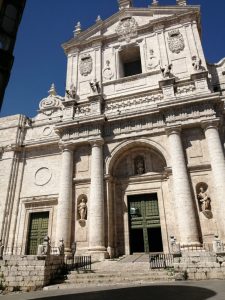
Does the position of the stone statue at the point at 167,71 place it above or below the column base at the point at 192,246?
above

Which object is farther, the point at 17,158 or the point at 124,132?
the point at 17,158

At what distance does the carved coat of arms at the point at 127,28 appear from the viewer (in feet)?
68.3

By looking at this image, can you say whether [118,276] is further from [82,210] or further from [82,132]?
[82,132]

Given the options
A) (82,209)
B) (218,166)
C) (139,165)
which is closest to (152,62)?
(139,165)

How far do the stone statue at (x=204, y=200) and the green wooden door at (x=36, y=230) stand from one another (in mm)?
9649

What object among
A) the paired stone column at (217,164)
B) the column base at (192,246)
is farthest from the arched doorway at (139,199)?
the paired stone column at (217,164)

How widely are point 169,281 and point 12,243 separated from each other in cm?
1108

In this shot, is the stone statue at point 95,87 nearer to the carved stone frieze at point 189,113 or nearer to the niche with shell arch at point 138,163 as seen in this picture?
the niche with shell arch at point 138,163

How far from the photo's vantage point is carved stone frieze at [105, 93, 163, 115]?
56.6ft

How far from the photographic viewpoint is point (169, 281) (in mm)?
9648

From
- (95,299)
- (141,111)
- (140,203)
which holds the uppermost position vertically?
(141,111)

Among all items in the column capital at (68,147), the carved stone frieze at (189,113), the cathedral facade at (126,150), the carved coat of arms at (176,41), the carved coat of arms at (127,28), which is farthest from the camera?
the carved coat of arms at (127,28)

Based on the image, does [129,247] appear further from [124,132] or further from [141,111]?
[141,111]

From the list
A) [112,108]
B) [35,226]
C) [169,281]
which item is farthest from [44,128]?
[169,281]
